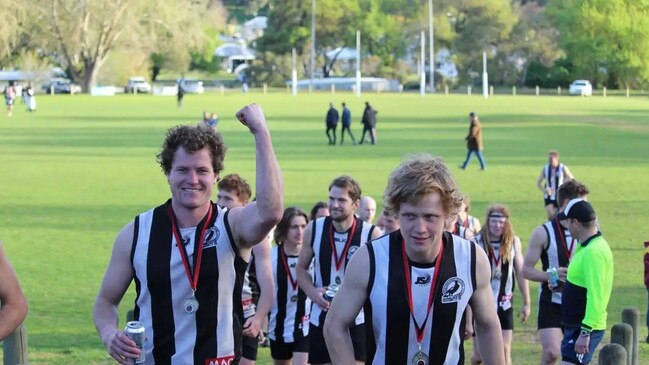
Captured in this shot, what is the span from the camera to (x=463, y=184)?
29.2m

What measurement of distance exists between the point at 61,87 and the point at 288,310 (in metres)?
111

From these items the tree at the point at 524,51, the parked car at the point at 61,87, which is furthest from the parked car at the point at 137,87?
the tree at the point at 524,51

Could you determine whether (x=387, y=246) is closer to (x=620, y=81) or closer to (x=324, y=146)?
(x=324, y=146)

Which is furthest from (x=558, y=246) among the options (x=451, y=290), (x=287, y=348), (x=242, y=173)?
(x=242, y=173)

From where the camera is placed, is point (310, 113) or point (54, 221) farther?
point (310, 113)

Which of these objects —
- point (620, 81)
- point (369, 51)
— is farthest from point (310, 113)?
point (369, 51)

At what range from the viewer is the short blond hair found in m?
4.92

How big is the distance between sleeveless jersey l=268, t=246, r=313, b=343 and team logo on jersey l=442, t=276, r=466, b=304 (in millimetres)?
4572

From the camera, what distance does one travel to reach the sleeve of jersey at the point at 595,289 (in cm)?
809

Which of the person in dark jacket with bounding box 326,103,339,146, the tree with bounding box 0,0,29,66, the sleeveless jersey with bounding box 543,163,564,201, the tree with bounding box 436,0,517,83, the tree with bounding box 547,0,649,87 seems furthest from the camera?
the tree with bounding box 436,0,517,83

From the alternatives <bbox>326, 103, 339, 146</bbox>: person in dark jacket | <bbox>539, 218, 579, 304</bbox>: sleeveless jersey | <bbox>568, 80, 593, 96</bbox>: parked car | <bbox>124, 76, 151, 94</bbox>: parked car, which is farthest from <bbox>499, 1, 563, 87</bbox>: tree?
<bbox>539, 218, 579, 304</bbox>: sleeveless jersey

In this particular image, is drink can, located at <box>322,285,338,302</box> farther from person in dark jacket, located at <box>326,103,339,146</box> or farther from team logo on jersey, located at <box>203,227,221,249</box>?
person in dark jacket, located at <box>326,103,339,146</box>

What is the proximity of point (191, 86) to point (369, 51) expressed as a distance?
101ft

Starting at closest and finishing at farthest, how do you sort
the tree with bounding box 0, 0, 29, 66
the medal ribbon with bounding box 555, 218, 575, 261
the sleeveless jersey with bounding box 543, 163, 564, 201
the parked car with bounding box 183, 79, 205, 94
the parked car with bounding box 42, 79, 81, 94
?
the medal ribbon with bounding box 555, 218, 575, 261 < the sleeveless jersey with bounding box 543, 163, 564, 201 < the tree with bounding box 0, 0, 29, 66 < the parked car with bounding box 42, 79, 81, 94 < the parked car with bounding box 183, 79, 205, 94
